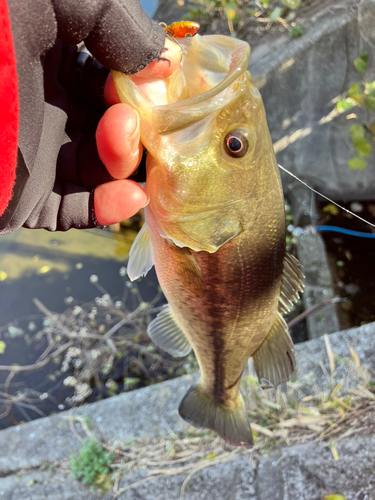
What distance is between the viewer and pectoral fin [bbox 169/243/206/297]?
4.52ft

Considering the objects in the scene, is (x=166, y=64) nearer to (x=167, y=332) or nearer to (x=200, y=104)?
(x=200, y=104)

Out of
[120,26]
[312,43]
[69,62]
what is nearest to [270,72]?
[312,43]

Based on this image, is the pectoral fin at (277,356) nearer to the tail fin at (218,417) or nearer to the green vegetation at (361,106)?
Answer: the tail fin at (218,417)

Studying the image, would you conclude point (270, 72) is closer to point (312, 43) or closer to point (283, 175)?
point (312, 43)

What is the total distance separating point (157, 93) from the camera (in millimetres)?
1087

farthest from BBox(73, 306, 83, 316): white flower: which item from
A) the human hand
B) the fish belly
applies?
the human hand

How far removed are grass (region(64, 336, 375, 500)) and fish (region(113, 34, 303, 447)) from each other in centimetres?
50

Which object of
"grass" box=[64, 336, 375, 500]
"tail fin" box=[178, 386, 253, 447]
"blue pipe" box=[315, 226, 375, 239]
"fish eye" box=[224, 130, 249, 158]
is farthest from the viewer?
"blue pipe" box=[315, 226, 375, 239]

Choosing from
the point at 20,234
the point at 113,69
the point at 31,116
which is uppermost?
the point at 113,69

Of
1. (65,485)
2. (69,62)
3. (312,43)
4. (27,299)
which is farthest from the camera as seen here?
(27,299)

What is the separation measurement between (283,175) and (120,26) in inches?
134

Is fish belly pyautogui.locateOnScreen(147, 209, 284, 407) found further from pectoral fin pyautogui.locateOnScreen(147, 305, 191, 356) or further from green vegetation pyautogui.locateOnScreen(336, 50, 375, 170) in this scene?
green vegetation pyautogui.locateOnScreen(336, 50, 375, 170)

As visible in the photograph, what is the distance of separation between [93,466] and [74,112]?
88.8 inches

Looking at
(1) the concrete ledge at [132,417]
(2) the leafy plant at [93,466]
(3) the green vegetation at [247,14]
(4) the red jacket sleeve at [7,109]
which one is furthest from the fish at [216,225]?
(3) the green vegetation at [247,14]
